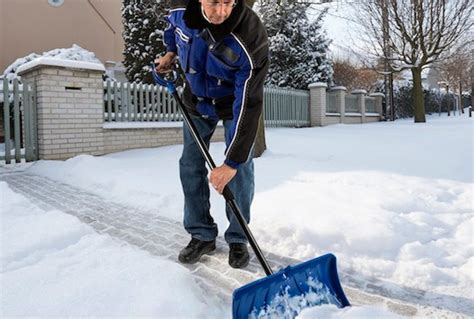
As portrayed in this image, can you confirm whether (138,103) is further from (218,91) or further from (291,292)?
(291,292)

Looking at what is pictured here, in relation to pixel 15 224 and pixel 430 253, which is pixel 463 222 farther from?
pixel 15 224

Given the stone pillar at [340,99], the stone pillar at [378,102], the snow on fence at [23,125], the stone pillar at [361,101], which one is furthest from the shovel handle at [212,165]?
the stone pillar at [378,102]

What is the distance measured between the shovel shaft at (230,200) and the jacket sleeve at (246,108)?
0.17 metres

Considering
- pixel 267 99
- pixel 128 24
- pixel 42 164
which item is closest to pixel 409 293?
pixel 42 164

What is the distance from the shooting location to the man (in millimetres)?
1681

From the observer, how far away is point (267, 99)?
35.3 ft

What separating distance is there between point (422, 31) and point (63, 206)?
547 inches

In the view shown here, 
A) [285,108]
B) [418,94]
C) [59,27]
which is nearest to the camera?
[59,27]

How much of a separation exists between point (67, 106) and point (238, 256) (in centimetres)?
485

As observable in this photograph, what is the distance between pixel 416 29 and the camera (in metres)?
13.6

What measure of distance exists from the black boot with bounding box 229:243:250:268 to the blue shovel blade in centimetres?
64

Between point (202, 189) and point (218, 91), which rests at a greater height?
point (218, 91)

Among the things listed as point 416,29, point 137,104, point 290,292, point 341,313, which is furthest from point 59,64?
point 416,29

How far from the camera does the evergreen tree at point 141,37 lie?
424 inches
